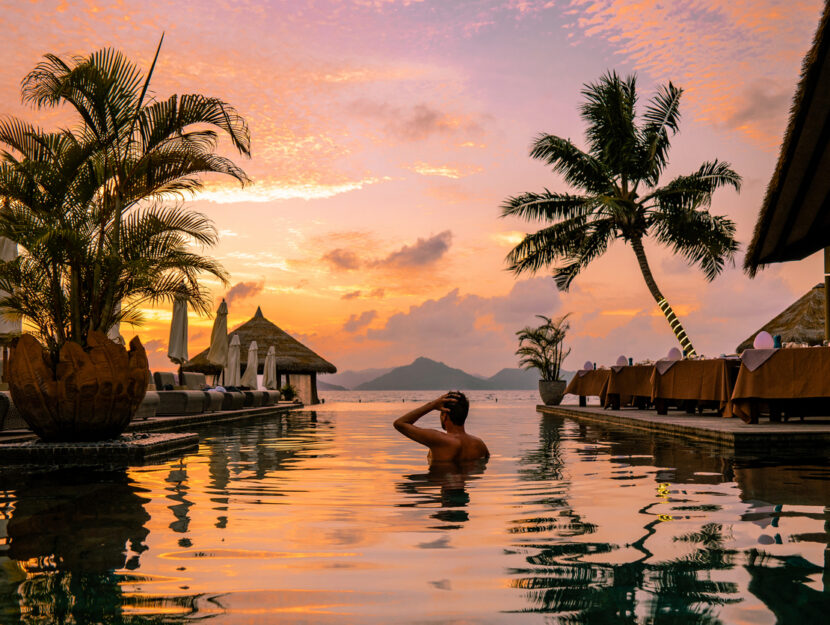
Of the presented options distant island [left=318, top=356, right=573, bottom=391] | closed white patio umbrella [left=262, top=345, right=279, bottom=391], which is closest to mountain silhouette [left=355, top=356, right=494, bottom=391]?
distant island [left=318, top=356, right=573, bottom=391]

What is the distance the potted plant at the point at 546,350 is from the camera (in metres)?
22.5

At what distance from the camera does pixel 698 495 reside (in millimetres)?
4938

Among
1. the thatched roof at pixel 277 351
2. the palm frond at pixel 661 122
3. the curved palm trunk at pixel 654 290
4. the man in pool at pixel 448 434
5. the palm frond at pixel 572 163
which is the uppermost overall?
the palm frond at pixel 661 122

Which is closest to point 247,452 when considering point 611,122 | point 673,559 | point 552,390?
point 673,559

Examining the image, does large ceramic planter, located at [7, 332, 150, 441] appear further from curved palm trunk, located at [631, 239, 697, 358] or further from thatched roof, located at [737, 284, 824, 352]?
thatched roof, located at [737, 284, 824, 352]

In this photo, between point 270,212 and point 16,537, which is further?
point 270,212

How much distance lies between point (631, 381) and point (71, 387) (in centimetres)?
1216

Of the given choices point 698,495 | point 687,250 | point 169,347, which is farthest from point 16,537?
point 687,250

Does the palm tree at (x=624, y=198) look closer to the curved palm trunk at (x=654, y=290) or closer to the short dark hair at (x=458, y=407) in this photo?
the curved palm trunk at (x=654, y=290)

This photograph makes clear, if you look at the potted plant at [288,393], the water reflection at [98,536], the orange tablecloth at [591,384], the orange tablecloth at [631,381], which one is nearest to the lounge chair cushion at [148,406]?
the water reflection at [98,536]

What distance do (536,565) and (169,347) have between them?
16112 mm

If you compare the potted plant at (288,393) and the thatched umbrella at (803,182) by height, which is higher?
the thatched umbrella at (803,182)

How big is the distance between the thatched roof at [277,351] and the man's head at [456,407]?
25.4 metres

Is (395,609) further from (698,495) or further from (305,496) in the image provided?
(698,495)
